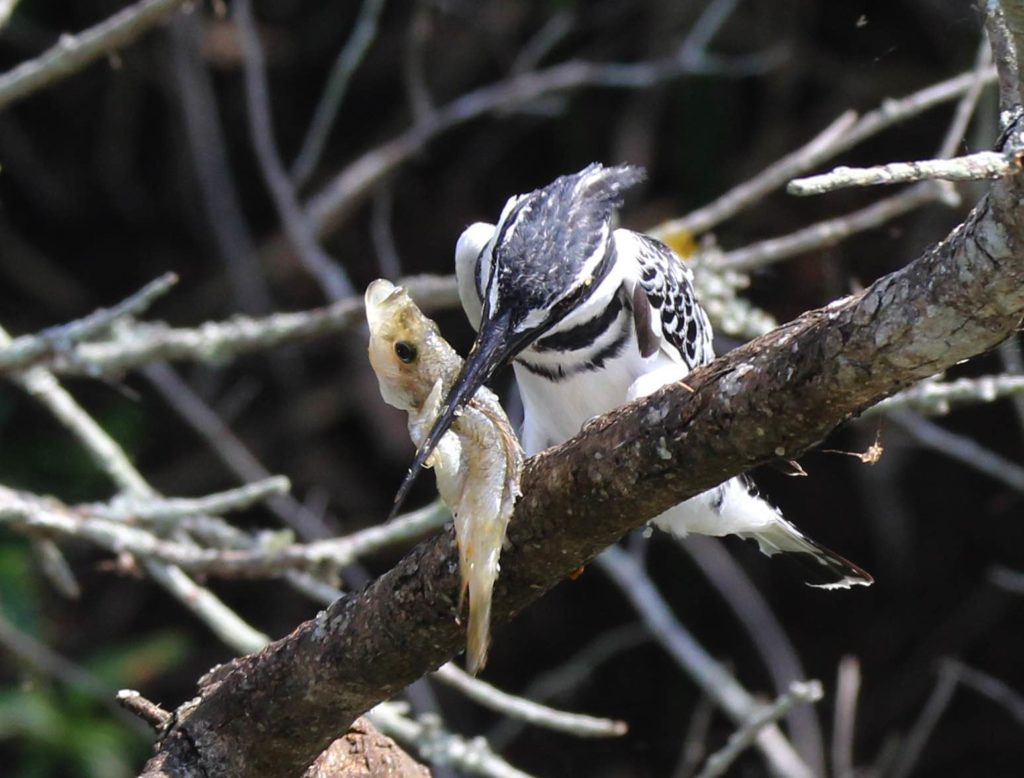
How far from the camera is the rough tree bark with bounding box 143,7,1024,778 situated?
1304mm

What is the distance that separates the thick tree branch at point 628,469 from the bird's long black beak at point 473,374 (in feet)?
0.30

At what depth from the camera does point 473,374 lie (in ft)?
5.73

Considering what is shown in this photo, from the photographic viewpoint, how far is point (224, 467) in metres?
4.25

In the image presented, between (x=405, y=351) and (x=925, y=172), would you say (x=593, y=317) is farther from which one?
Result: (x=925, y=172)

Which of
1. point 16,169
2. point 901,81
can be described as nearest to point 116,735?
point 16,169

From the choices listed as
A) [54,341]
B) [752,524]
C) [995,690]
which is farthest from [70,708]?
[995,690]

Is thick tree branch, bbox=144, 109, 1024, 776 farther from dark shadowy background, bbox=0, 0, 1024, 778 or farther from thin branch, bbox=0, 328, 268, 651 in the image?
dark shadowy background, bbox=0, 0, 1024, 778

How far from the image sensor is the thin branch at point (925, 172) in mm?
1144

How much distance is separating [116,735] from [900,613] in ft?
7.23

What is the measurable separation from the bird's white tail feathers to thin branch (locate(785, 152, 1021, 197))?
3.62ft

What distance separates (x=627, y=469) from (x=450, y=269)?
2841 mm

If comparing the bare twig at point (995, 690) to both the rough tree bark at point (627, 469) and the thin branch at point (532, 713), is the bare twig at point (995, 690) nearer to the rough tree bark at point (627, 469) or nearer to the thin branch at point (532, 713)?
the thin branch at point (532, 713)

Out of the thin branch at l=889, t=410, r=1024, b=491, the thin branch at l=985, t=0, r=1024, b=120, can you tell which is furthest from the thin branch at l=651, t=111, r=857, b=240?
the thin branch at l=985, t=0, r=1024, b=120

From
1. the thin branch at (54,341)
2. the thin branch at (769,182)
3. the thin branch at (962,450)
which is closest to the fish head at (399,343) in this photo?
the thin branch at (54,341)
